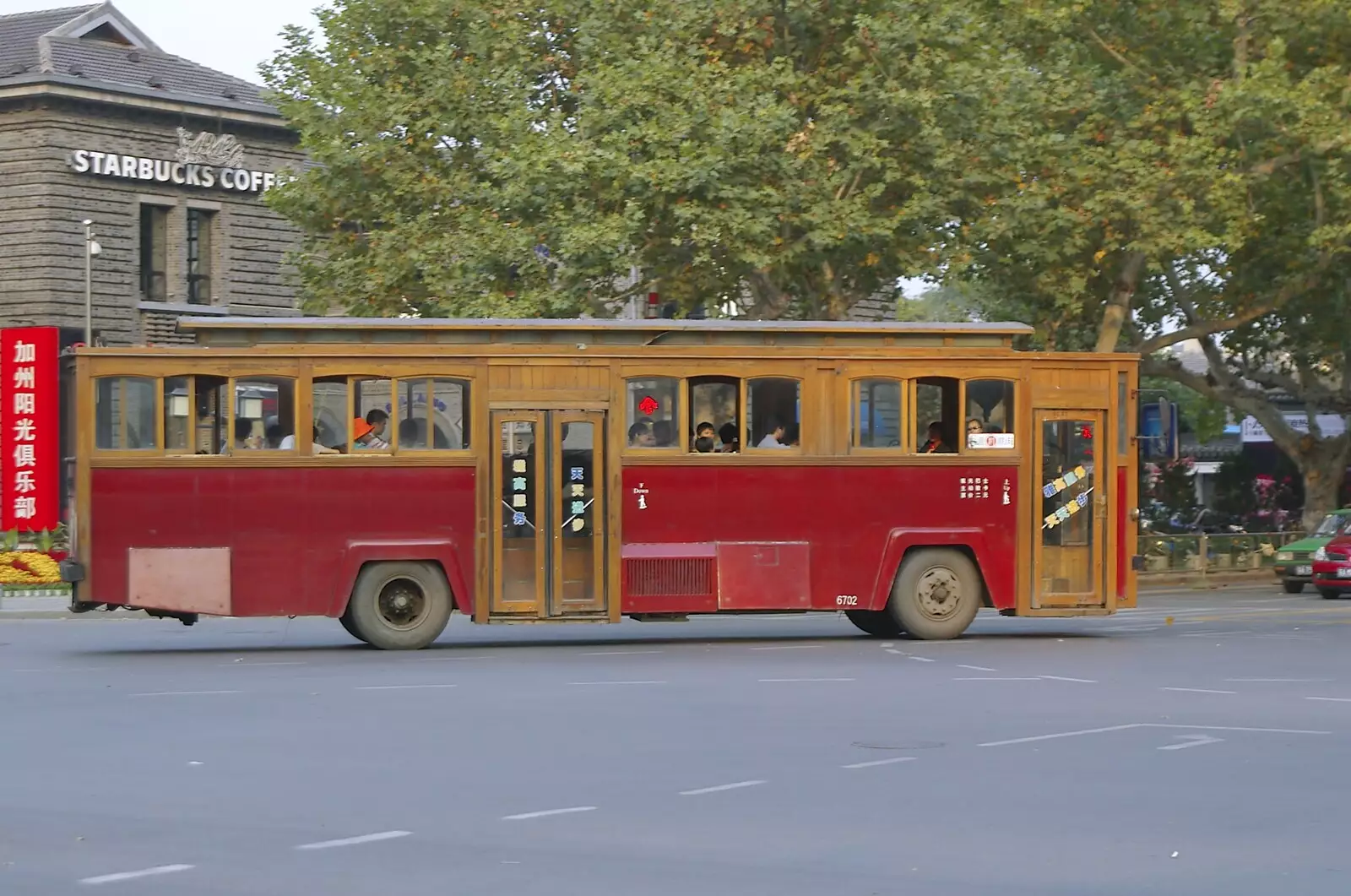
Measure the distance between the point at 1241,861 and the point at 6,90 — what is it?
38.7 metres

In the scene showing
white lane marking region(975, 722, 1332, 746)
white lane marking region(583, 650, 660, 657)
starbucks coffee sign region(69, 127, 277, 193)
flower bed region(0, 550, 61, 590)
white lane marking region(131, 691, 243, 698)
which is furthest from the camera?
starbucks coffee sign region(69, 127, 277, 193)

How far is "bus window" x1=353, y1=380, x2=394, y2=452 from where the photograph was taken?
22438mm

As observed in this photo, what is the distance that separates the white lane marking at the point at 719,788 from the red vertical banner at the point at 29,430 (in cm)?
3214

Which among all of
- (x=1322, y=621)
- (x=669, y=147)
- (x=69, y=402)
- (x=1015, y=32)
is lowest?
(x=1322, y=621)

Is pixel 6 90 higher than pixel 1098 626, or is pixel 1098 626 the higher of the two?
pixel 6 90

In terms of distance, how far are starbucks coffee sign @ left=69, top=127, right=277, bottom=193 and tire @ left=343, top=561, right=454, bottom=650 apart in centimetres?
2416

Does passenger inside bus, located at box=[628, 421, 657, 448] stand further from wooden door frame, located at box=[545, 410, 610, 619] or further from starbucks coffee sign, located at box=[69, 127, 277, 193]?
starbucks coffee sign, located at box=[69, 127, 277, 193]

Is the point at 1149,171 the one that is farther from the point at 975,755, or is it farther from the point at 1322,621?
the point at 975,755

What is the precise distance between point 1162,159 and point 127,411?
22.3 meters

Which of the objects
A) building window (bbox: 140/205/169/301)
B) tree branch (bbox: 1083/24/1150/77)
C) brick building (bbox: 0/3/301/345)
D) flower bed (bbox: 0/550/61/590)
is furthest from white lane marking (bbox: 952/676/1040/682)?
building window (bbox: 140/205/169/301)

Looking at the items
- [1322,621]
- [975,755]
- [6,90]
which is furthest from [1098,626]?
[6,90]

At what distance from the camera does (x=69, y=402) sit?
22.3 meters

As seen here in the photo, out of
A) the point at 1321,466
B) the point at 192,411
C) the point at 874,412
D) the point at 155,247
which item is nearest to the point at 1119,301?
the point at 1321,466

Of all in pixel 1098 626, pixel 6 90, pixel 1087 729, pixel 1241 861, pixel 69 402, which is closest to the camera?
pixel 1241 861
